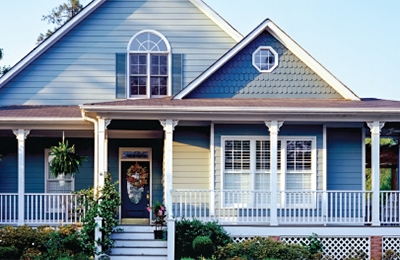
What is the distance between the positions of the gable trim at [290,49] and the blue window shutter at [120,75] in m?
2.93

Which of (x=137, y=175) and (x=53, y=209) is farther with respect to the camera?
(x=137, y=175)

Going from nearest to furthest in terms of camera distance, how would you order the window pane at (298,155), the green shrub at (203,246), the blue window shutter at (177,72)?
the green shrub at (203,246), the window pane at (298,155), the blue window shutter at (177,72)

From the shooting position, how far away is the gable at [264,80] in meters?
18.0

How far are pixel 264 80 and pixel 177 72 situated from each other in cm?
332

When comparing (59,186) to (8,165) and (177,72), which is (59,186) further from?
(177,72)

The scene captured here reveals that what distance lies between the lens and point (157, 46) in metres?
20.2

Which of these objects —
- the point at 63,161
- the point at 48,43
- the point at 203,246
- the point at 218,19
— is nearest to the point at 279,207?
the point at 203,246

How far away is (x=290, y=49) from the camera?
18094mm

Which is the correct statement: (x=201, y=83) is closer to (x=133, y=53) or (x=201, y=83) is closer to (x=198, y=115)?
(x=198, y=115)

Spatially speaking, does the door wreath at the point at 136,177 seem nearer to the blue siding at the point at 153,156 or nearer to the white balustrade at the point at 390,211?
the blue siding at the point at 153,156

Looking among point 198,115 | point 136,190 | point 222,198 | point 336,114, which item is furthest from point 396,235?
point 136,190

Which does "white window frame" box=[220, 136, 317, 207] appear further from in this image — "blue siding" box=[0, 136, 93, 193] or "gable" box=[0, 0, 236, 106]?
"blue siding" box=[0, 136, 93, 193]

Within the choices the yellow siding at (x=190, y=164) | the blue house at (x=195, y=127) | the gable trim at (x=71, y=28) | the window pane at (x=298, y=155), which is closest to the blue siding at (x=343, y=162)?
the blue house at (x=195, y=127)

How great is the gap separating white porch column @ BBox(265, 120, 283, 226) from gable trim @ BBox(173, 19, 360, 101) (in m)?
2.36
